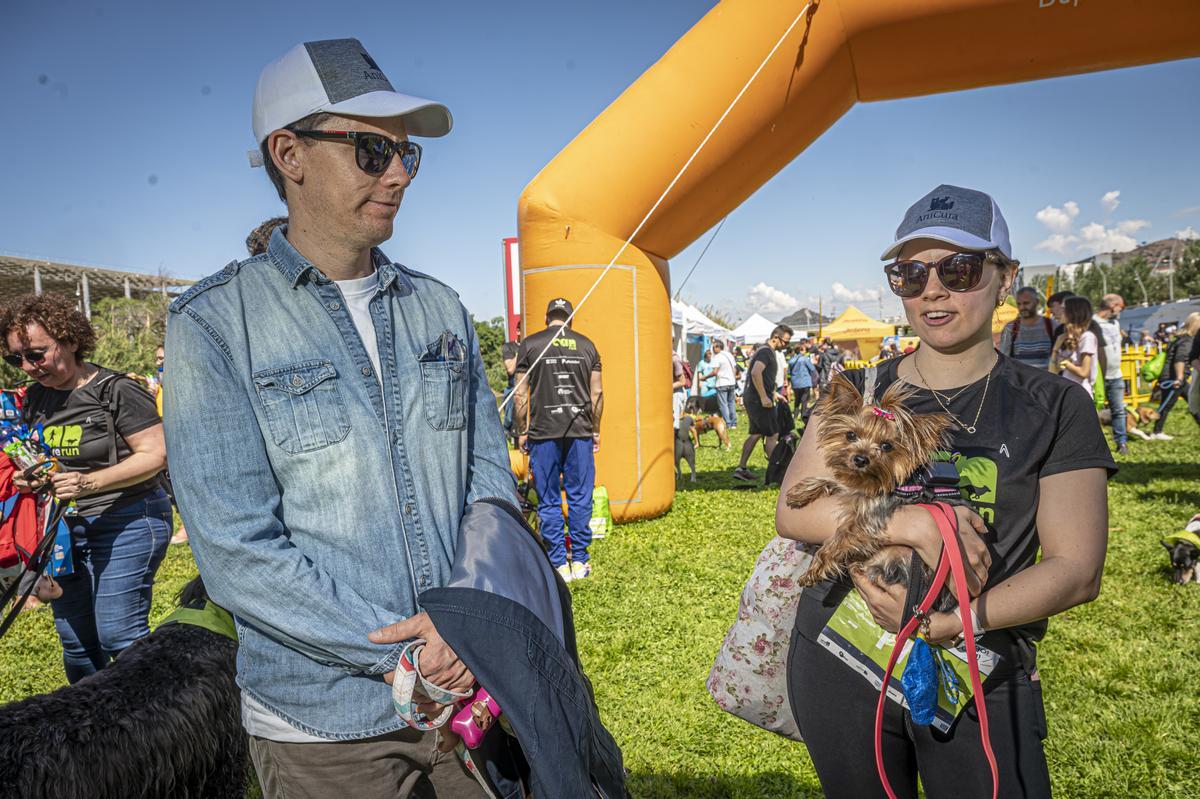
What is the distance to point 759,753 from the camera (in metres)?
3.52

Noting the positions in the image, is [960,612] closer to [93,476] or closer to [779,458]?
[93,476]

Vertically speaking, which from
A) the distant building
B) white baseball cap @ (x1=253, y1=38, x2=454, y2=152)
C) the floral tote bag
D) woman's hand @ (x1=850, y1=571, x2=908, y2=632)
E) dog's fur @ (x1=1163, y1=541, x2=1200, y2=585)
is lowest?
dog's fur @ (x1=1163, y1=541, x2=1200, y2=585)

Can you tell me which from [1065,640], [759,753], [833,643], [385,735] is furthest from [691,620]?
[385,735]

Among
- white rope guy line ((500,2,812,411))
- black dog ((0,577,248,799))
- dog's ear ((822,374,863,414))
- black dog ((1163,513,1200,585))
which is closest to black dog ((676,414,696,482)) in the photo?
white rope guy line ((500,2,812,411))

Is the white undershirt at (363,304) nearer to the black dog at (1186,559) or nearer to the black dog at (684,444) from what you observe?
the black dog at (1186,559)

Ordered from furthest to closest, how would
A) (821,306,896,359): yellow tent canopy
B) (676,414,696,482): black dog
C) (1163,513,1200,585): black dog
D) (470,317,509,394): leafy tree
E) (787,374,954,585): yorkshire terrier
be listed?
(821,306,896,359): yellow tent canopy → (470,317,509,394): leafy tree → (676,414,696,482): black dog → (1163,513,1200,585): black dog → (787,374,954,585): yorkshire terrier

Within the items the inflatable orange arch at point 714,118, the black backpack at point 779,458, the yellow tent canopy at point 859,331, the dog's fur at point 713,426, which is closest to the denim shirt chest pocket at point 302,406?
the inflatable orange arch at point 714,118

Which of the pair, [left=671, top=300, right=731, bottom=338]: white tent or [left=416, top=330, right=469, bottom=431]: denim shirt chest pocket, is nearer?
[left=416, top=330, right=469, bottom=431]: denim shirt chest pocket

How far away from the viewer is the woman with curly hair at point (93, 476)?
3275 millimetres

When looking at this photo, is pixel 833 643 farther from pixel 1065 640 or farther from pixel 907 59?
pixel 907 59

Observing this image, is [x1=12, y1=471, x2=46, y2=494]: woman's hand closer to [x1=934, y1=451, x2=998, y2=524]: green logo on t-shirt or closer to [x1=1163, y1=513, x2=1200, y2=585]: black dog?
[x1=934, y1=451, x2=998, y2=524]: green logo on t-shirt

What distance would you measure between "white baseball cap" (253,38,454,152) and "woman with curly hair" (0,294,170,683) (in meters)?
2.52

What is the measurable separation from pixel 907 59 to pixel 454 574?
6.78 metres

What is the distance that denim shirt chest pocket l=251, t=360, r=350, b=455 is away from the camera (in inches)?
54.7
